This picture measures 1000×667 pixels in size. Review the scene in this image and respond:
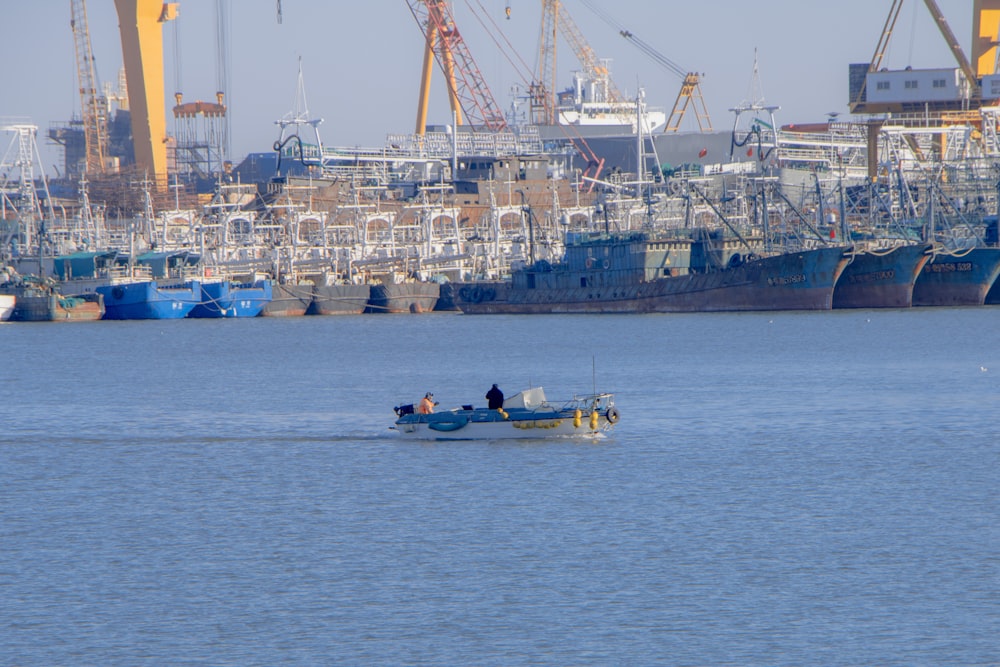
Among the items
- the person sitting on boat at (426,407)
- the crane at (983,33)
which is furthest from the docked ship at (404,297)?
the person sitting on boat at (426,407)

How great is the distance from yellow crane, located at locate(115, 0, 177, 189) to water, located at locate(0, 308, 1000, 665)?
63788mm

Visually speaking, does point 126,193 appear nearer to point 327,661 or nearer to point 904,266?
point 904,266

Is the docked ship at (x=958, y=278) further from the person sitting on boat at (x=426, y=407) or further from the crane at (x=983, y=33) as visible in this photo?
the person sitting on boat at (x=426, y=407)

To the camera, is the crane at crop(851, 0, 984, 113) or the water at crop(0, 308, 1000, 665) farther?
the crane at crop(851, 0, 984, 113)

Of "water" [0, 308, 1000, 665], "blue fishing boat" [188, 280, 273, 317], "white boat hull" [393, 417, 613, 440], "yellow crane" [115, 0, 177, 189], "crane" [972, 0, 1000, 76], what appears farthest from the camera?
"crane" [972, 0, 1000, 76]

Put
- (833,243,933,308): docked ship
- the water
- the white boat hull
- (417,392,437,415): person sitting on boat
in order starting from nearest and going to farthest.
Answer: the water < the white boat hull < (417,392,437,415): person sitting on boat < (833,243,933,308): docked ship

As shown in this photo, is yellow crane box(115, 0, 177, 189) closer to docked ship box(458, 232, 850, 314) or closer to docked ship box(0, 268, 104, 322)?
docked ship box(0, 268, 104, 322)

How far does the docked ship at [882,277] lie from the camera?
83000mm

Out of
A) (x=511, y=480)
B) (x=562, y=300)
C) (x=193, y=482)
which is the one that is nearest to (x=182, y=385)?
(x=193, y=482)

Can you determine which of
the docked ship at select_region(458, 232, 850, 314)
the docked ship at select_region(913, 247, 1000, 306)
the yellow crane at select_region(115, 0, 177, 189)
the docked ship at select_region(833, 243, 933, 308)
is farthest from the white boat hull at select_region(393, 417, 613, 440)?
the yellow crane at select_region(115, 0, 177, 189)

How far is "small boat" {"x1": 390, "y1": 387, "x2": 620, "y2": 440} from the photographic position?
1460 inches

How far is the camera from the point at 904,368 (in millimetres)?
56031

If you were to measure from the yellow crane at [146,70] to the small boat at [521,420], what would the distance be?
8340cm

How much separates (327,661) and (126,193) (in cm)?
12484
